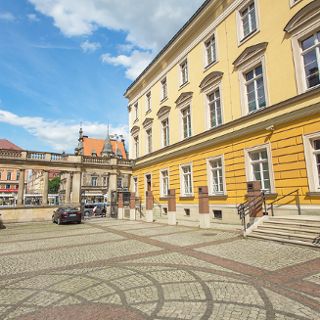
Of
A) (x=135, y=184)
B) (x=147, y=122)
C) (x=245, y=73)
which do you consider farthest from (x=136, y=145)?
(x=245, y=73)

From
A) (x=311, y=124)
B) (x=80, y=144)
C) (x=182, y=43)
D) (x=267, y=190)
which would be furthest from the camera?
(x=80, y=144)

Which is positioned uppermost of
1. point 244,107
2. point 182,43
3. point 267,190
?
point 182,43

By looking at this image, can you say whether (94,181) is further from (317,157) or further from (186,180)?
(317,157)

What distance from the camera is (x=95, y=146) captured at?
7094 centimetres

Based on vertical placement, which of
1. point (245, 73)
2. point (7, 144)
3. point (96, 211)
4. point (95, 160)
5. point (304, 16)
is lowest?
point (96, 211)

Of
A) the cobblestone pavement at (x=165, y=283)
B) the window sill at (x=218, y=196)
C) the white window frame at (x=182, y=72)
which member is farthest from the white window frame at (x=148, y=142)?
the cobblestone pavement at (x=165, y=283)

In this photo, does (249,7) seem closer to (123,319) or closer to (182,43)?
(182,43)

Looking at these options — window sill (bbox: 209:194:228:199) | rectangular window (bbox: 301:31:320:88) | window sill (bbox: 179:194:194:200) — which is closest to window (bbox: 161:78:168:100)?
window sill (bbox: 179:194:194:200)

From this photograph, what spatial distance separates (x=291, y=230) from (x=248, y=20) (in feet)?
38.3

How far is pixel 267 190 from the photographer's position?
12758 mm

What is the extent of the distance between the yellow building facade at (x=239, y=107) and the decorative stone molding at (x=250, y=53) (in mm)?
49

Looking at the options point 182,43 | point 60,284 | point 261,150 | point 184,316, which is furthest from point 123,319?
point 182,43

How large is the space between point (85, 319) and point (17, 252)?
7.02 meters

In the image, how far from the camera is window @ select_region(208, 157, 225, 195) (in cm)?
1595
